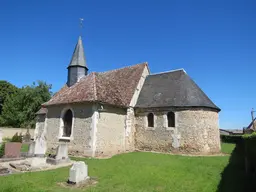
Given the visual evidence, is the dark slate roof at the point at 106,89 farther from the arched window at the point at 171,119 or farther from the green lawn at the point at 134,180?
the green lawn at the point at 134,180

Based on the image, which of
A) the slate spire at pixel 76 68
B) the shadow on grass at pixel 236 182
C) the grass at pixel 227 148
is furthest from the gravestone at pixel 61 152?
the grass at pixel 227 148

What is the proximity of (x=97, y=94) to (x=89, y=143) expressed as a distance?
337cm

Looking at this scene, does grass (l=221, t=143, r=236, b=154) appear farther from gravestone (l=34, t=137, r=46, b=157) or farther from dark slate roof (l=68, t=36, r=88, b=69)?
dark slate roof (l=68, t=36, r=88, b=69)

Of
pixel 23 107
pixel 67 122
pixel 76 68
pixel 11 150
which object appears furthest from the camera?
pixel 23 107

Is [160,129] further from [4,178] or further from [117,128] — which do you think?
[4,178]

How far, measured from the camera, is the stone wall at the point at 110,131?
41.1 feet

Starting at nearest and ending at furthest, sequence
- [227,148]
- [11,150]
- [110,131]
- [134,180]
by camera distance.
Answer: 1. [134,180]
2. [11,150]
3. [110,131]
4. [227,148]

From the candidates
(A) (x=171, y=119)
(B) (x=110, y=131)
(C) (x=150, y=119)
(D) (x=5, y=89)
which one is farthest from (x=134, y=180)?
(D) (x=5, y=89)

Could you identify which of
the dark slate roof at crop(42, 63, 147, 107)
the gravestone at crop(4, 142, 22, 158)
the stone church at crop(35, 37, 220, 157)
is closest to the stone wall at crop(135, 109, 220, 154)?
the stone church at crop(35, 37, 220, 157)

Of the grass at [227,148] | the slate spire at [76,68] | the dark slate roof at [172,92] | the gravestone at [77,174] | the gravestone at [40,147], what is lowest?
the grass at [227,148]

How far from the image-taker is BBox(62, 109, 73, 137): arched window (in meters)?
13.9

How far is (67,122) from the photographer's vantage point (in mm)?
14062

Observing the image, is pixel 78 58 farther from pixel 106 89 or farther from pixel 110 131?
pixel 110 131

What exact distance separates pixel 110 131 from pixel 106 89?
3.33 meters
